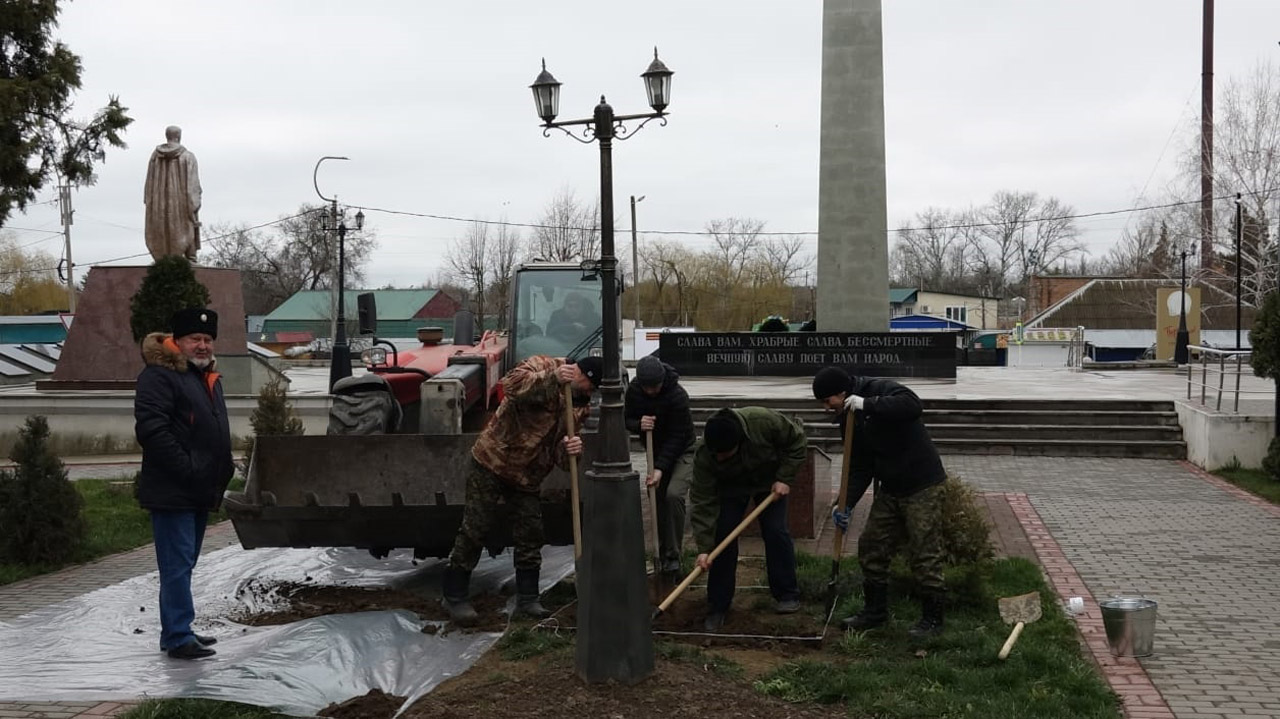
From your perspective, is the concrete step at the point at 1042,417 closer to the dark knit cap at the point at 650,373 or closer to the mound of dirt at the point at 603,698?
the dark knit cap at the point at 650,373

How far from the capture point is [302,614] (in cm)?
698

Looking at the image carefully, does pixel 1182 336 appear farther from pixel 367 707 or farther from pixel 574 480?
pixel 367 707

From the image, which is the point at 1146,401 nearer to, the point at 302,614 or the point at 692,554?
the point at 692,554

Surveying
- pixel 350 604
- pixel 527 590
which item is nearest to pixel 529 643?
pixel 527 590

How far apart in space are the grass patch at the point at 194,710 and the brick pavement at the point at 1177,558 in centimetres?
401

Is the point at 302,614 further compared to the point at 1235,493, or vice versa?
the point at 1235,493

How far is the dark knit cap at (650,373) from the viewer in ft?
23.9

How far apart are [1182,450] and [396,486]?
11402 millimetres

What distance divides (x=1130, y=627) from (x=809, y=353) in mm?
18238

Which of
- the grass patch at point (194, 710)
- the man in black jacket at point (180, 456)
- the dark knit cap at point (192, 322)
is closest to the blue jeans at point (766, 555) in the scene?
the grass patch at point (194, 710)

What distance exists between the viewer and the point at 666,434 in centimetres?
760

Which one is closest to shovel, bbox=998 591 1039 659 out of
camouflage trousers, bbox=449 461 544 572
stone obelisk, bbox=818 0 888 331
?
camouflage trousers, bbox=449 461 544 572

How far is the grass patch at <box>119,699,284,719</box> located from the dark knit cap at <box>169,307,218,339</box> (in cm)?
208

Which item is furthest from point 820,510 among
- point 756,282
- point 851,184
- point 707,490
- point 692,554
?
point 756,282
